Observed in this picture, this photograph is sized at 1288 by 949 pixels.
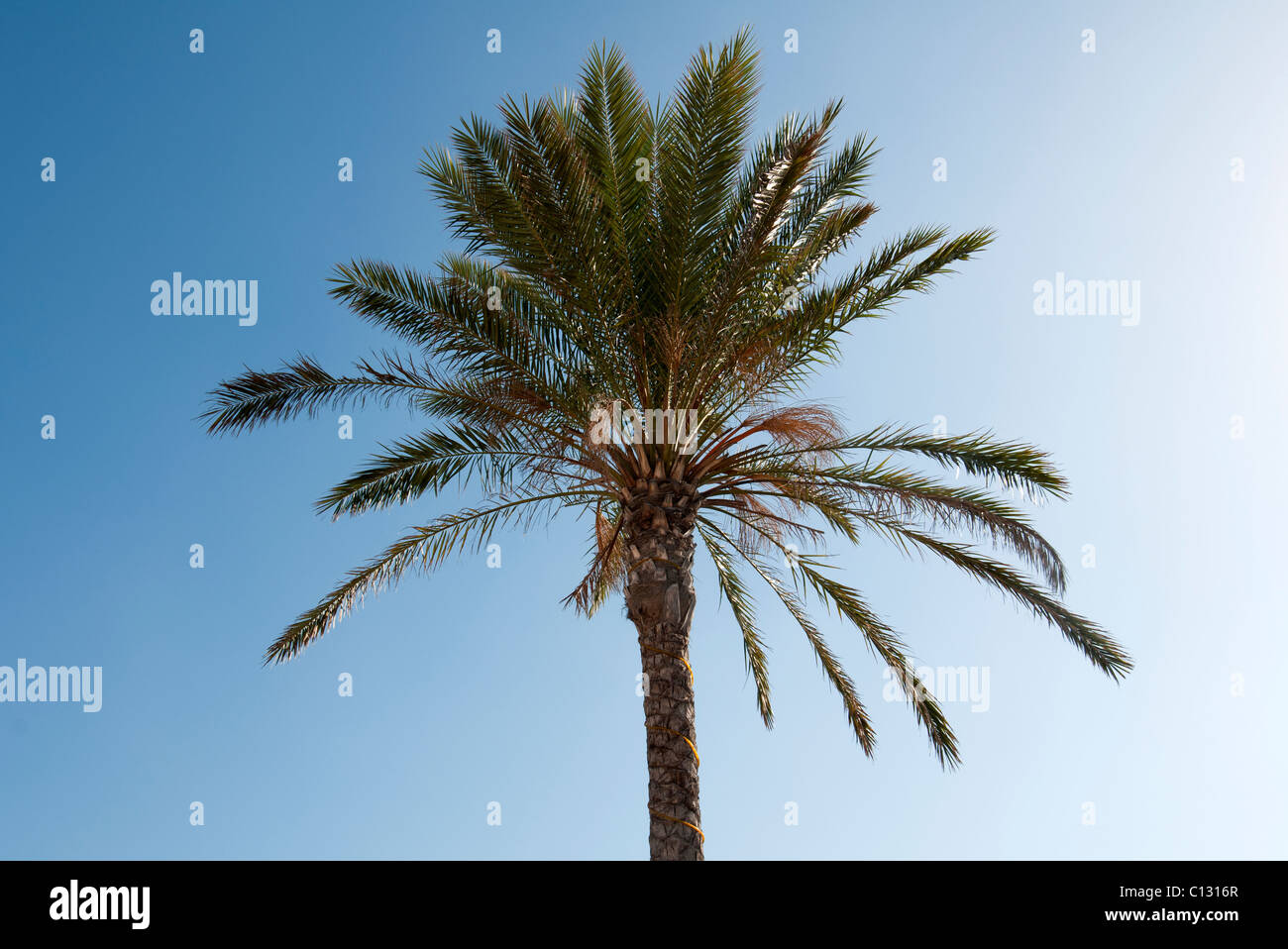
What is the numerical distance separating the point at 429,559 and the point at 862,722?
520cm

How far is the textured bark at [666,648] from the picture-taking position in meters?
9.84
